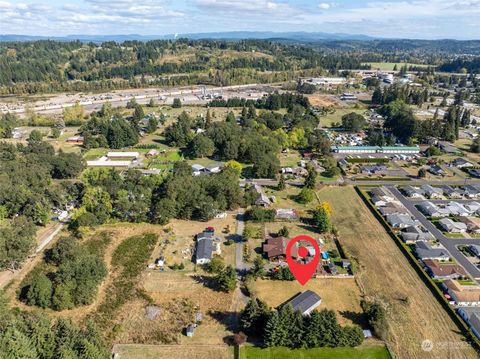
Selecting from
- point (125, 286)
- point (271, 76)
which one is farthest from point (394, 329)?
point (271, 76)

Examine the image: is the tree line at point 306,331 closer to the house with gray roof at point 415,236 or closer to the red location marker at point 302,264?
the red location marker at point 302,264

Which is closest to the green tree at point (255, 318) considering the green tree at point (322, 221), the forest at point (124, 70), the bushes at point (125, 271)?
the bushes at point (125, 271)

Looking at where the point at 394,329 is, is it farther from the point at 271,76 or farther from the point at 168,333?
the point at 271,76

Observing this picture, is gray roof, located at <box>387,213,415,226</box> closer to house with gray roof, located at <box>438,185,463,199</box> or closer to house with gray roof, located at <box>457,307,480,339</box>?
house with gray roof, located at <box>438,185,463,199</box>

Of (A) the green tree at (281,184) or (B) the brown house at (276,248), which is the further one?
(A) the green tree at (281,184)

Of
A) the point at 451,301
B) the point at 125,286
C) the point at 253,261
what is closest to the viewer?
the point at 451,301

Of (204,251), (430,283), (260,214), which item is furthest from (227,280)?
(430,283)

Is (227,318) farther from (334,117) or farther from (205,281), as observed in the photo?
(334,117)
